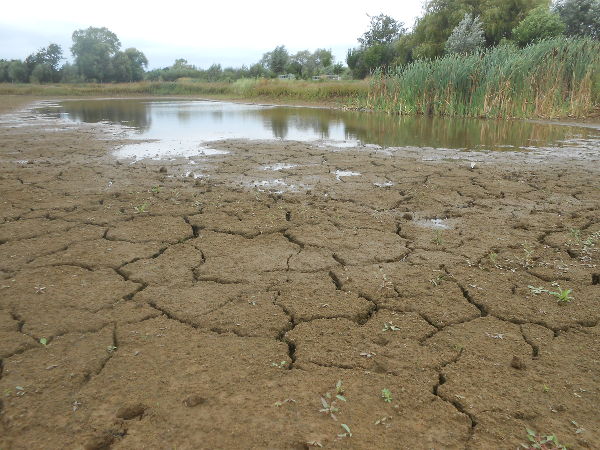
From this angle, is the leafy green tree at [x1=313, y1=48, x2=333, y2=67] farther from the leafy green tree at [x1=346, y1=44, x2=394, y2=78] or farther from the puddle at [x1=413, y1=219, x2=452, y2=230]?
the puddle at [x1=413, y1=219, x2=452, y2=230]

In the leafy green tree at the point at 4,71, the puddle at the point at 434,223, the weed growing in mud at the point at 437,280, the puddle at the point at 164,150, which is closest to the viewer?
the weed growing in mud at the point at 437,280

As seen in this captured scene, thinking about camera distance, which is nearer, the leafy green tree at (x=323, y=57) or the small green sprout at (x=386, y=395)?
the small green sprout at (x=386, y=395)

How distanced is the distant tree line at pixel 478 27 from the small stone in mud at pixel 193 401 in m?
18.5

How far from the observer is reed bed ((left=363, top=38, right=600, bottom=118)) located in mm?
10398

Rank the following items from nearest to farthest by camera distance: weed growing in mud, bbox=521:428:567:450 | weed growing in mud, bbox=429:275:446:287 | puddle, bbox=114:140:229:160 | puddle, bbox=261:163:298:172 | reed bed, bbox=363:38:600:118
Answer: weed growing in mud, bbox=521:428:567:450 < weed growing in mud, bbox=429:275:446:287 < puddle, bbox=261:163:298:172 < puddle, bbox=114:140:229:160 < reed bed, bbox=363:38:600:118

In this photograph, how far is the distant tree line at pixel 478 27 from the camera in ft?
72.5

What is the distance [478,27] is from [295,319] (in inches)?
1020

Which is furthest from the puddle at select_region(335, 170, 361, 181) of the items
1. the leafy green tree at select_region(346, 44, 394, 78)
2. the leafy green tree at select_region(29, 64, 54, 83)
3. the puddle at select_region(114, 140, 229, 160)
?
the leafy green tree at select_region(29, 64, 54, 83)

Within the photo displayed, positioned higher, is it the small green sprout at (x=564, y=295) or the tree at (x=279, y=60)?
the tree at (x=279, y=60)

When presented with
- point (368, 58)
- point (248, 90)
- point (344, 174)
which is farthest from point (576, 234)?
point (368, 58)

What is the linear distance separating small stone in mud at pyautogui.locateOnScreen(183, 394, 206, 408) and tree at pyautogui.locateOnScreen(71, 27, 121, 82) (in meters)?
47.5

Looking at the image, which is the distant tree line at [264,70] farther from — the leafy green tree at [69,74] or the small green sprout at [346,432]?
the small green sprout at [346,432]

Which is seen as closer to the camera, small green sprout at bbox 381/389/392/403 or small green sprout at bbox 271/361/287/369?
small green sprout at bbox 381/389/392/403

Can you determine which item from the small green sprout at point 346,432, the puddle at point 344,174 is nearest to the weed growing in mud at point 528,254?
the small green sprout at point 346,432
